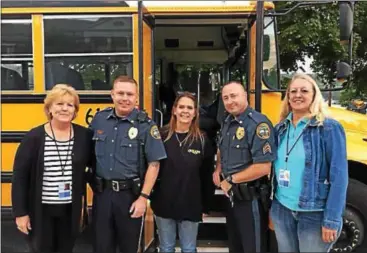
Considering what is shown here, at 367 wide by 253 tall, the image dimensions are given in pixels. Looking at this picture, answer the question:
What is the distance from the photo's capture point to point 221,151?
285 centimetres

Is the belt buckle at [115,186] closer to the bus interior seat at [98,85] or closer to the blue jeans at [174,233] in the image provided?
the blue jeans at [174,233]

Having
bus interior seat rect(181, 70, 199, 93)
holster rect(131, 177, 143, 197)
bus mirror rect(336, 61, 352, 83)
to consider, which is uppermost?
bus interior seat rect(181, 70, 199, 93)

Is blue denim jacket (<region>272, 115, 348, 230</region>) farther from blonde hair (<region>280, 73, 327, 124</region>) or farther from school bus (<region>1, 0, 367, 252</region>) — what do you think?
school bus (<region>1, 0, 367, 252</region>)

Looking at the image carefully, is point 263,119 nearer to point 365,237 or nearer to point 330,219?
point 330,219

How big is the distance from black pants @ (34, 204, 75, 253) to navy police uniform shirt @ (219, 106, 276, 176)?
1024 millimetres

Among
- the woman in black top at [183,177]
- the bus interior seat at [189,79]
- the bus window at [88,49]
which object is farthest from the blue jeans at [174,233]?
the bus interior seat at [189,79]

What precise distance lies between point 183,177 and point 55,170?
2.63 feet

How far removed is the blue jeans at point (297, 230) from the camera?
233 cm

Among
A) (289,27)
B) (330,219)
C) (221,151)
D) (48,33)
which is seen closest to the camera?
(330,219)

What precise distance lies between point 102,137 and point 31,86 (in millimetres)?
1185

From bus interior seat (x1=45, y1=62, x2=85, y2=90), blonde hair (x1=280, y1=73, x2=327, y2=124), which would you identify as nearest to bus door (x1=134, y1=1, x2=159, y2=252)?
bus interior seat (x1=45, y1=62, x2=85, y2=90)

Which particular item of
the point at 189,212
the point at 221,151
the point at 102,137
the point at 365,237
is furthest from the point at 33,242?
the point at 365,237

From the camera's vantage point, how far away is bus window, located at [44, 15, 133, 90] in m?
3.55

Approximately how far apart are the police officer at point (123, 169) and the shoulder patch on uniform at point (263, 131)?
1.97ft
